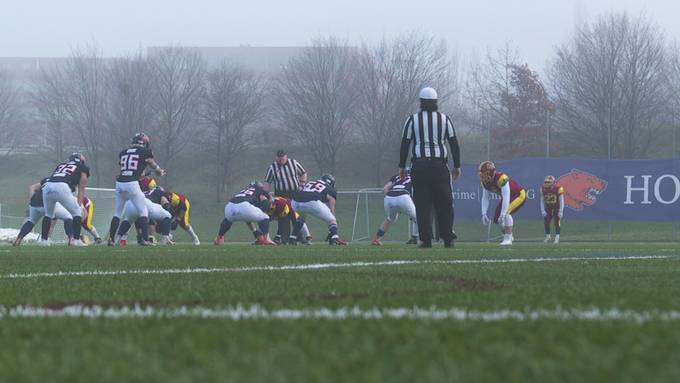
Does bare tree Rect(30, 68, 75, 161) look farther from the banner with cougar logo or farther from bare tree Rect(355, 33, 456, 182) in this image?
the banner with cougar logo

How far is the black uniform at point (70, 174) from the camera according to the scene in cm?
1681

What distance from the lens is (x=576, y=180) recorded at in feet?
81.3

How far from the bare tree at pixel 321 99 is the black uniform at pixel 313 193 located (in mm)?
28859

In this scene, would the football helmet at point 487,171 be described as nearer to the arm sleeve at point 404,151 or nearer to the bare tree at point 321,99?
the arm sleeve at point 404,151

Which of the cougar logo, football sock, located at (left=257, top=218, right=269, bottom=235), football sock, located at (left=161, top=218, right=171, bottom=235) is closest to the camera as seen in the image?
football sock, located at (left=257, top=218, right=269, bottom=235)

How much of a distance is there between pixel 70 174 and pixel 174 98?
124ft

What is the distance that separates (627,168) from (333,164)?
25059mm

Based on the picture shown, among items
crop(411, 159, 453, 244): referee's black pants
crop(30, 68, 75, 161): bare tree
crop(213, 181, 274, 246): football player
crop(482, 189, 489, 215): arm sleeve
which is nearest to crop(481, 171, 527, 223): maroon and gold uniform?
crop(482, 189, 489, 215): arm sleeve

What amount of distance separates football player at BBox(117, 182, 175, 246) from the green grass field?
11.9 metres

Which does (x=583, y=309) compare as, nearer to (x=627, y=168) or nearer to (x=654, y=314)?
(x=654, y=314)

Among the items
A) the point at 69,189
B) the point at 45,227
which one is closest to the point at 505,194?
the point at 69,189

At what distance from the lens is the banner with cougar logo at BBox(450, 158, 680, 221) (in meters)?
24.1

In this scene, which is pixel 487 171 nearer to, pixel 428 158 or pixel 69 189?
pixel 428 158

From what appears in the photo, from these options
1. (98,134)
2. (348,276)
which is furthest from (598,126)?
(348,276)
